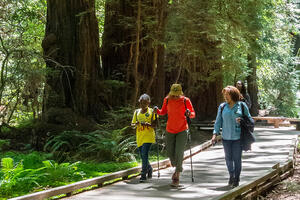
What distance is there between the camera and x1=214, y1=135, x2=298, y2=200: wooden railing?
24.3 feet

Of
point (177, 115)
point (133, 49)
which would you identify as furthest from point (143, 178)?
point (133, 49)

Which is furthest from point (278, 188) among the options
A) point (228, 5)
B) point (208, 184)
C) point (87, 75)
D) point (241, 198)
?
point (228, 5)

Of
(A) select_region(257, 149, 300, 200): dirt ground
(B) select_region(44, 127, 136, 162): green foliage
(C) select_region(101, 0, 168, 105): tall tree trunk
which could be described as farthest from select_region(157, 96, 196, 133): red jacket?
(C) select_region(101, 0, 168, 105): tall tree trunk

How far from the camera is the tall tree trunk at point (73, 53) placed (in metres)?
16.0

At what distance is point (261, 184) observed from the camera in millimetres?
9117

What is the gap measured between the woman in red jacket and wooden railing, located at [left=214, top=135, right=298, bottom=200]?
1.48 meters

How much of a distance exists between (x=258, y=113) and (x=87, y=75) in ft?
76.1

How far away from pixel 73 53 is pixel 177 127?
26.8 feet

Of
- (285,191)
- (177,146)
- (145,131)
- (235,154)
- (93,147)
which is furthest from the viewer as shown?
(93,147)

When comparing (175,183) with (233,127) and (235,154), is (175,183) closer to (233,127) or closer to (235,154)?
(235,154)

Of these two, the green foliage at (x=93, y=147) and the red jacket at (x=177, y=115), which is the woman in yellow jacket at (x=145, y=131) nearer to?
A: the red jacket at (x=177, y=115)

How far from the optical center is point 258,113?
36562 millimetres

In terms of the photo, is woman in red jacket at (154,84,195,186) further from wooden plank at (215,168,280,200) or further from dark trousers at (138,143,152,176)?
wooden plank at (215,168,280,200)

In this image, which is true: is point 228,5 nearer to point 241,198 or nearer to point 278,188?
point 278,188
